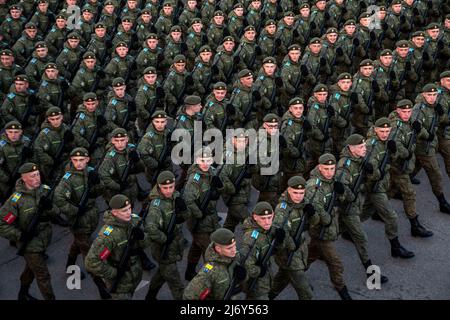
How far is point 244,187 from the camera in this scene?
815 cm

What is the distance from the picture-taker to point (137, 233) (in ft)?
21.1

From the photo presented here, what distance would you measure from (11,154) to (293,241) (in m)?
4.65

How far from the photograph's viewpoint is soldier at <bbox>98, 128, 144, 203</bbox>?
830 centimetres

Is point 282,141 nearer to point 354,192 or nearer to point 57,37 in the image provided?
point 354,192

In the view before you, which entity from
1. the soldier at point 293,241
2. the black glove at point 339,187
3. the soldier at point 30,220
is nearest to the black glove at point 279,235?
the soldier at point 293,241

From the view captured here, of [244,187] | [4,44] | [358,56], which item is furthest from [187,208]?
[4,44]

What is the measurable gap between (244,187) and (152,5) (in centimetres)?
874

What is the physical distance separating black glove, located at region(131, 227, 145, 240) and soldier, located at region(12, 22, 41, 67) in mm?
8199

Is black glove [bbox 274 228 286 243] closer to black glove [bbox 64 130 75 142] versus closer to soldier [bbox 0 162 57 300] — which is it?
soldier [bbox 0 162 57 300]

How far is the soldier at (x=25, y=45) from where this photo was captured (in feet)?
43.5

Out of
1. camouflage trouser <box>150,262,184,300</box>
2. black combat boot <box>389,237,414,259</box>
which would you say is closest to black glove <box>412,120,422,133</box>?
black combat boot <box>389,237,414,259</box>

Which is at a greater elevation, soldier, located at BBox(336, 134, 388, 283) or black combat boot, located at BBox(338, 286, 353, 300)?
soldier, located at BBox(336, 134, 388, 283)

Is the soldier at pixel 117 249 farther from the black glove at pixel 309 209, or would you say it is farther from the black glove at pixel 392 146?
the black glove at pixel 392 146

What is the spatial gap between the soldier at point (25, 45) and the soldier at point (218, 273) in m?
9.10
